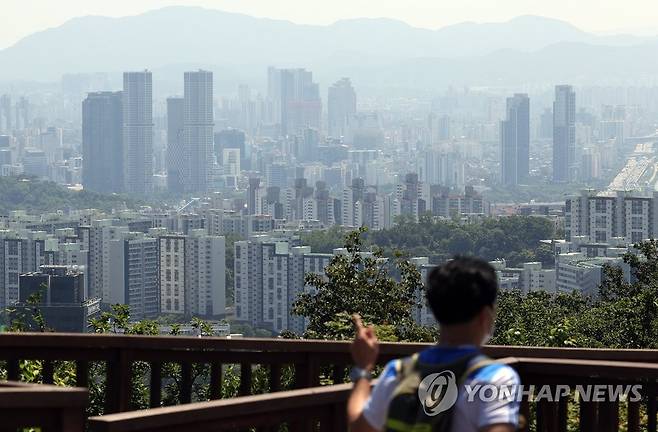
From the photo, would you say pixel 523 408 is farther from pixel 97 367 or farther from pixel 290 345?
pixel 97 367

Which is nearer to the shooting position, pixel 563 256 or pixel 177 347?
pixel 177 347

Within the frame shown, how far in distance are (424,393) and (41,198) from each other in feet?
478

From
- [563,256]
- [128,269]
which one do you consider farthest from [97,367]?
[128,269]

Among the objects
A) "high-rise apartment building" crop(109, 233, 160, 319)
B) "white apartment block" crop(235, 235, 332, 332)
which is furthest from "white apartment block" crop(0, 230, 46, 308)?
"white apartment block" crop(235, 235, 332, 332)

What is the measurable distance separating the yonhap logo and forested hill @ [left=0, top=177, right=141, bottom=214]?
140m

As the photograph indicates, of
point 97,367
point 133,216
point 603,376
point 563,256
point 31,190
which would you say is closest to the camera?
point 603,376

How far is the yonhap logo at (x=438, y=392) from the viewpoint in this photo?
216cm

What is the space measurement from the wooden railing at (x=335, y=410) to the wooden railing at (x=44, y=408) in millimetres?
91

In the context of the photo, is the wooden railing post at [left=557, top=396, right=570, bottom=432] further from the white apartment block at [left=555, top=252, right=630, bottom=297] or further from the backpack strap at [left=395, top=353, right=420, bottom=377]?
the white apartment block at [left=555, top=252, right=630, bottom=297]

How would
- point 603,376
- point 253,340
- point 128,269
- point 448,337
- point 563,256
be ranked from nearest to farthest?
1. point 448,337
2. point 603,376
3. point 253,340
4. point 563,256
5. point 128,269

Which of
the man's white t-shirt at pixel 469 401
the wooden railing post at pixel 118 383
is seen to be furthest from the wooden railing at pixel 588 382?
the wooden railing post at pixel 118 383

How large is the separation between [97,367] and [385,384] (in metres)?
3.15

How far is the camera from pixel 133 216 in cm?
12650

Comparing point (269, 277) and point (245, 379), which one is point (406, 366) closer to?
point (245, 379)
